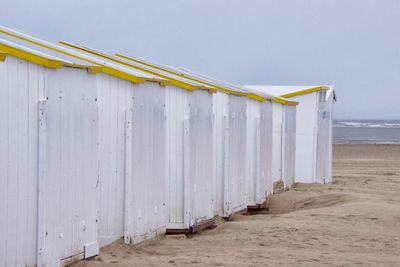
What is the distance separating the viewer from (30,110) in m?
7.59

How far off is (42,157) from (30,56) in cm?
91

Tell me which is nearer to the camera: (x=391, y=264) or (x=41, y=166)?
(x=41, y=166)

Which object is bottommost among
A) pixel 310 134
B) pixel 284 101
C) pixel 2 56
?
pixel 310 134

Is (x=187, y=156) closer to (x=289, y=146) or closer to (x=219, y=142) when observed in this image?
(x=219, y=142)

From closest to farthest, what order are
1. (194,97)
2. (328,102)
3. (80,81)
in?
(80,81) < (194,97) < (328,102)

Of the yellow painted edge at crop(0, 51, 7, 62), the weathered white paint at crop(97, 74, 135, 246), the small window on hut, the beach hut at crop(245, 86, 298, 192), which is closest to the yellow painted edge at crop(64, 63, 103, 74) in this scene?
the weathered white paint at crop(97, 74, 135, 246)

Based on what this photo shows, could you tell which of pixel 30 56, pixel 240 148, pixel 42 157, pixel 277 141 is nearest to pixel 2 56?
pixel 30 56

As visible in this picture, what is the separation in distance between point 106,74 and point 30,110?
1991mm

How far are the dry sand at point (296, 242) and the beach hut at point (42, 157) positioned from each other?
62 centimetres

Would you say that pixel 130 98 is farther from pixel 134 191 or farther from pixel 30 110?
pixel 30 110

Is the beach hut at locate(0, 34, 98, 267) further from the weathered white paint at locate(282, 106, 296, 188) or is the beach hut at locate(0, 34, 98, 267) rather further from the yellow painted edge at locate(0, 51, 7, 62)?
the weathered white paint at locate(282, 106, 296, 188)

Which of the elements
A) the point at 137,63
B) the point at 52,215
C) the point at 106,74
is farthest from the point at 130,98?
the point at 137,63

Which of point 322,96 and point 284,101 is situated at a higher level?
point 322,96

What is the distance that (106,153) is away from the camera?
9.51m
